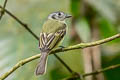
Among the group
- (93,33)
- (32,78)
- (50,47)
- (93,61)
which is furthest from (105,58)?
(32,78)

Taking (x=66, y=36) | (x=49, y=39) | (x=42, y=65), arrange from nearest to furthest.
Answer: (x=42, y=65) < (x=66, y=36) < (x=49, y=39)

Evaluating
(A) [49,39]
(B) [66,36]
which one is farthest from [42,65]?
(A) [49,39]

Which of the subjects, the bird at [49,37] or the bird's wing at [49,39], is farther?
the bird's wing at [49,39]

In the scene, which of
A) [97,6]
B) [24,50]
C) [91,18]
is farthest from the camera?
[91,18]

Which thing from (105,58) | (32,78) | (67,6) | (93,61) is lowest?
(105,58)

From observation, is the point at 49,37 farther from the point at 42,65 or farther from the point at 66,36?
the point at 42,65

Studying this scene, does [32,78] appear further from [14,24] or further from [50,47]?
[14,24]
